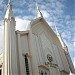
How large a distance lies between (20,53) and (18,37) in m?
1.94

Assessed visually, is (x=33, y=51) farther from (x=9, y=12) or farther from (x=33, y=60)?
(x=9, y=12)

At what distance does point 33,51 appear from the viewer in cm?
2075

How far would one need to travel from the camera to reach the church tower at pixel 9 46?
57.4 ft

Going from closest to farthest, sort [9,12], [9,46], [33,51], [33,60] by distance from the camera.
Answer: [9,46] → [33,60] → [33,51] → [9,12]

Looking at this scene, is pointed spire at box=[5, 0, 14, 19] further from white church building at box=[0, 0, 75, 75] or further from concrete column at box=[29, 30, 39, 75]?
concrete column at box=[29, 30, 39, 75]

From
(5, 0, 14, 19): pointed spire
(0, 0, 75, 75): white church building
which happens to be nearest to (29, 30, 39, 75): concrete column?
(0, 0, 75, 75): white church building

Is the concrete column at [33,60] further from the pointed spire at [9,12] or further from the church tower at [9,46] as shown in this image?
the pointed spire at [9,12]

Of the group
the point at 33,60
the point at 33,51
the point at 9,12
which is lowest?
the point at 33,60

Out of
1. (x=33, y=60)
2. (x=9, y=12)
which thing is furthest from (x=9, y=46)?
(x=9, y=12)

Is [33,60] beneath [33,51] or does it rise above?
beneath

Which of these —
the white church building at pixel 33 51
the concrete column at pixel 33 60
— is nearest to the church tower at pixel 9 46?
the white church building at pixel 33 51

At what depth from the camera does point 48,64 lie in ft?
73.3

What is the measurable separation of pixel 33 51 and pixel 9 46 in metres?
2.99

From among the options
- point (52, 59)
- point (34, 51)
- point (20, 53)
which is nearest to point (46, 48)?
point (52, 59)
